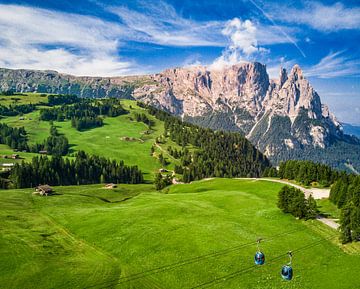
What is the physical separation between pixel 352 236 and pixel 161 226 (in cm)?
4101

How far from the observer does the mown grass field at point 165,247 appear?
178 ft

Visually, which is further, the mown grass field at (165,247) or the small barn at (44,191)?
the small barn at (44,191)

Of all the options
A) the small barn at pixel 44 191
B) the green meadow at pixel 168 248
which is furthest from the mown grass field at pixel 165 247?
the small barn at pixel 44 191

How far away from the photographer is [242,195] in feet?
384

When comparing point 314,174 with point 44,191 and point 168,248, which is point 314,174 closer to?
point 168,248

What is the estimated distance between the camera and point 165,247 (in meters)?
66.5

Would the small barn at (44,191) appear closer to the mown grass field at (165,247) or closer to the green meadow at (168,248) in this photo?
the mown grass field at (165,247)

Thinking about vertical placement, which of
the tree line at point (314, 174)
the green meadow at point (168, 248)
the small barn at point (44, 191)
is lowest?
the small barn at point (44, 191)

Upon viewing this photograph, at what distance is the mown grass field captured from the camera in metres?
54.1

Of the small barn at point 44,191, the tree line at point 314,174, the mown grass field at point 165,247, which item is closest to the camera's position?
the mown grass field at point 165,247

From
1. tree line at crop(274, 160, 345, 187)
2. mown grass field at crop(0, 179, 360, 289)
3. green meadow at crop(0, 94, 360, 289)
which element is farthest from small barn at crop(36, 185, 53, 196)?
tree line at crop(274, 160, 345, 187)

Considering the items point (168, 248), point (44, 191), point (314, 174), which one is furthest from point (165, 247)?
point (314, 174)

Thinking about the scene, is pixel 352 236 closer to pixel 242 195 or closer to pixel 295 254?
pixel 295 254

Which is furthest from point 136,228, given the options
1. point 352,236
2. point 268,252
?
point 352,236
